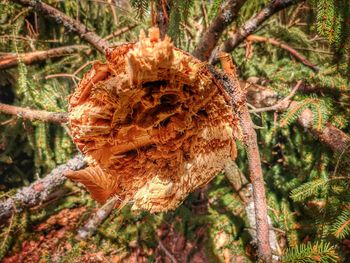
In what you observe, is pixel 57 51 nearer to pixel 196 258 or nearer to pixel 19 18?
pixel 19 18

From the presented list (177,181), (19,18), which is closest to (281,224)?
(177,181)

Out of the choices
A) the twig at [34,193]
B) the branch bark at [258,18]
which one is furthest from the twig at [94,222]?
the branch bark at [258,18]

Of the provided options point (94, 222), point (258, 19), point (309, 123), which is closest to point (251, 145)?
point (309, 123)

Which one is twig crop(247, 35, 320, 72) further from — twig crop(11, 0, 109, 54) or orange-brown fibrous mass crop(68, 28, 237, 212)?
orange-brown fibrous mass crop(68, 28, 237, 212)

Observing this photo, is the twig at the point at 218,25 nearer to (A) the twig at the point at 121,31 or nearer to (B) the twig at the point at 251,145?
Result: (B) the twig at the point at 251,145

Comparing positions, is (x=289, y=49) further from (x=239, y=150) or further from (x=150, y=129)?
(x=150, y=129)

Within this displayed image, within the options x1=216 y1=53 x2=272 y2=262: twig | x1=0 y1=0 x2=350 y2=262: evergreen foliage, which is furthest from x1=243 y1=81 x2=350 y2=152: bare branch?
x1=216 y1=53 x2=272 y2=262: twig
